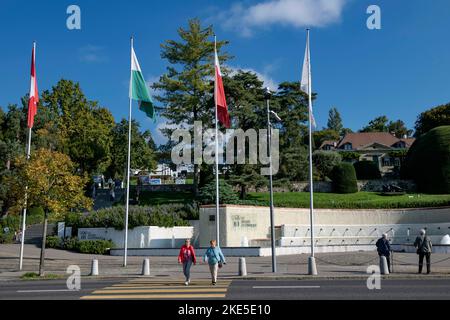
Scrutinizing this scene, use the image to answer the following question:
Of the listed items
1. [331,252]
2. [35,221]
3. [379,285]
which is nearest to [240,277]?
[379,285]

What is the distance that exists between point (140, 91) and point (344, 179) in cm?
3343

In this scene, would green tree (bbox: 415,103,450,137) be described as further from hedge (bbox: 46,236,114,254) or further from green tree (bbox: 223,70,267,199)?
hedge (bbox: 46,236,114,254)

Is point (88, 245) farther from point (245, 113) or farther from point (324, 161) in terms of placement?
point (324, 161)

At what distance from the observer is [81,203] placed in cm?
2534

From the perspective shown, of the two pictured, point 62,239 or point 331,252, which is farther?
point 62,239

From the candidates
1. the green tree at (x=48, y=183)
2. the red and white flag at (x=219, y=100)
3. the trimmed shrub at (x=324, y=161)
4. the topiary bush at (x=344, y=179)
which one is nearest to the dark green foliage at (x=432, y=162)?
the topiary bush at (x=344, y=179)

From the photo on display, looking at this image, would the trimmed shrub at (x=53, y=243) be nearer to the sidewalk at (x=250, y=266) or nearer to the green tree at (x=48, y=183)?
the sidewalk at (x=250, y=266)

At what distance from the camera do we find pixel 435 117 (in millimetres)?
89500

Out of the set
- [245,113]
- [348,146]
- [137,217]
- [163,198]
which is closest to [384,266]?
[137,217]

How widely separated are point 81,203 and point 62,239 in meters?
10.9

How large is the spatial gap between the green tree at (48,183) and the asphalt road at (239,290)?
441cm

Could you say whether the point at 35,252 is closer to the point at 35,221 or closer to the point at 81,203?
the point at 81,203

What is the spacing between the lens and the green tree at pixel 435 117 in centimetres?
8731

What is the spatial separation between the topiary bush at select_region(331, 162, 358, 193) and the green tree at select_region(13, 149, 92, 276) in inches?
1409
